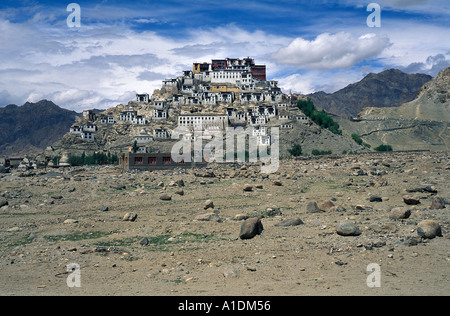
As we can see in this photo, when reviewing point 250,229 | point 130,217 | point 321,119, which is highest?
point 321,119

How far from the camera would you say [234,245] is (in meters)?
12.4

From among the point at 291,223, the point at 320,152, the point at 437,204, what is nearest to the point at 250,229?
the point at 291,223

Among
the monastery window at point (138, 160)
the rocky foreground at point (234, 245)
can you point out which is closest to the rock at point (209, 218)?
the rocky foreground at point (234, 245)

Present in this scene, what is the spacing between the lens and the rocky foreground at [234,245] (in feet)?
29.2

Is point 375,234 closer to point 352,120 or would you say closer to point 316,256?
point 316,256

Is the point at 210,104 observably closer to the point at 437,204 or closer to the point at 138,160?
the point at 138,160

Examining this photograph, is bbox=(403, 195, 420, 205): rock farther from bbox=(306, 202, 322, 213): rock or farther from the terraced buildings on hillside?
the terraced buildings on hillside

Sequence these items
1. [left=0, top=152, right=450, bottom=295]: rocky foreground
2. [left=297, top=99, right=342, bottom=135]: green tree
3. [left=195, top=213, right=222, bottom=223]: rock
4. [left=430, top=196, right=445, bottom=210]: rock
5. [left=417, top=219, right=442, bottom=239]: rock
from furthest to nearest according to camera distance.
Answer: [left=297, top=99, right=342, bottom=135]: green tree, [left=195, top=213, right=222, bottom=223]: rock, [left=430, top=196, right=445, bottom=210]: rock, [left=417, top=219, right=442, bottom=239]: rock, [left=0, top=152, right=450, bottom=295]: rocky foreground

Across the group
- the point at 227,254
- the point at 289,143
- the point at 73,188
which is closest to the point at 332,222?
the point at 227,254

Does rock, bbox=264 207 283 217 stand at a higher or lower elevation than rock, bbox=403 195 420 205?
lower

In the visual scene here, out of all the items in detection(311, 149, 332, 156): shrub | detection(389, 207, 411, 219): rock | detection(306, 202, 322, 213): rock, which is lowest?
detection(306, 202, 322, 213): rock

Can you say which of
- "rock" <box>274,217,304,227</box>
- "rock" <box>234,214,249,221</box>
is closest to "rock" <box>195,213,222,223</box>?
"rock" <box>234,214,249,221</box>

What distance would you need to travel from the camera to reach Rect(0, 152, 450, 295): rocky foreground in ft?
29.2

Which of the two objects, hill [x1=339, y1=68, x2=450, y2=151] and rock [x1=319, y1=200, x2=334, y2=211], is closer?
rock [x1=319, y1=200, x2=334, y2=211]
